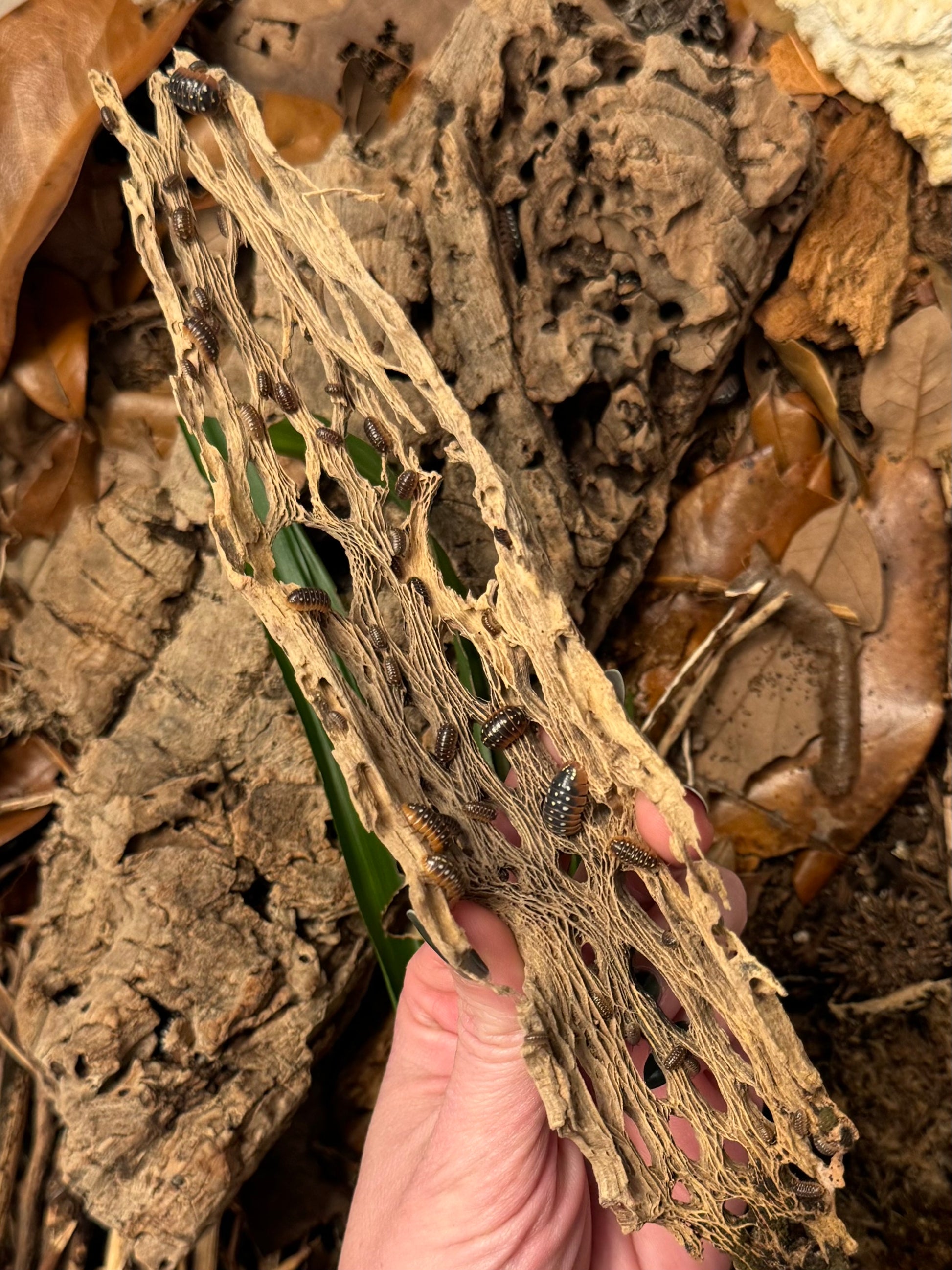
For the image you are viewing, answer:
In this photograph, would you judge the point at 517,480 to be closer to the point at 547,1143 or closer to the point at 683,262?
the point at 683,262

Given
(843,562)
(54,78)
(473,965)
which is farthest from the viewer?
(843,562)

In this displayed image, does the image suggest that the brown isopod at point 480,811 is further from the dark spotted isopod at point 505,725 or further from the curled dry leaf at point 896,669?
the curled dry leaf at point 896,669

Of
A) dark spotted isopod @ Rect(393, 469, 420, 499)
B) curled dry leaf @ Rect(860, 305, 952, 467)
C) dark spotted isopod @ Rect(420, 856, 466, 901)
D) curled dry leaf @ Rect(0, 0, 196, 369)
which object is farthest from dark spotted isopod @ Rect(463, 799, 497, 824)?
curled dry leaf @ Rect(0, 0, 196, 369)

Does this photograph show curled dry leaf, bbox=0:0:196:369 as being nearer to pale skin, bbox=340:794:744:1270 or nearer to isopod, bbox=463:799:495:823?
isopod, bbox=463:799:495:823

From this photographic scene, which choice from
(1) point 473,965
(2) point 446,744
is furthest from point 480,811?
Answer: (1) point 473,965

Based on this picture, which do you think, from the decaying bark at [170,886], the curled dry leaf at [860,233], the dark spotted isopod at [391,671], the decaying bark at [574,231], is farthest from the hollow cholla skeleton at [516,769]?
the curled dry leaf at [860,233]

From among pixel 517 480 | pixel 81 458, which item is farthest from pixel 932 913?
pixel 81 458

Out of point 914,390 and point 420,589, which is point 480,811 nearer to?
point 420,589
